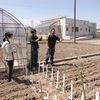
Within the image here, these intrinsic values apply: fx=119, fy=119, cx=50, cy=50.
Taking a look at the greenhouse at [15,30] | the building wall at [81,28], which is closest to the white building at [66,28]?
the building wall at [81,28]

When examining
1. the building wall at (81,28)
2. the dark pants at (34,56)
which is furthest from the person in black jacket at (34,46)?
the building wall at (81,28)

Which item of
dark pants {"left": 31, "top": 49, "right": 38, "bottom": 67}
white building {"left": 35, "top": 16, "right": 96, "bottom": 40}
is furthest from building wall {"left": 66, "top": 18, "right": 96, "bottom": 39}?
dark pants {"left": 31, "top": 49, "right": 38, "bottom": 67}

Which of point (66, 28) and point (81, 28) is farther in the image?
point (81, 28)

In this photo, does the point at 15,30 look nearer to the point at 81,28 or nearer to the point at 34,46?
the point at 34,46

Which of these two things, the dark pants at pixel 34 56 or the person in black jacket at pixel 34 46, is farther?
the dark pants at pixel 34 56

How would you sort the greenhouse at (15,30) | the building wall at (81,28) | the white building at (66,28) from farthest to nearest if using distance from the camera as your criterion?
the building wall at (81,28)
the white building at (66,28)
the greenhouse at (15,30)

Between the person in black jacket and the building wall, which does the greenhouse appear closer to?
the person in black jacket

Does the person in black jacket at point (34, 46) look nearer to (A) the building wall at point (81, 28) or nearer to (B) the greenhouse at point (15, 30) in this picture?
(B) the greenhouse at point (15, 30)

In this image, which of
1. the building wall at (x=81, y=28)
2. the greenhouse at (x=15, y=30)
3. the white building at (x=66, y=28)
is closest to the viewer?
the greenhouse at (x=15, y=30)

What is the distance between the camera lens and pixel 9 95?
3.09 meters

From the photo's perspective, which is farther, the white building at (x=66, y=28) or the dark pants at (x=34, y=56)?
the white building at (x=66, y=28)

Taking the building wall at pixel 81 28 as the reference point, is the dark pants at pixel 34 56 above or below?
below

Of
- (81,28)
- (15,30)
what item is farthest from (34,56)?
(81,28)

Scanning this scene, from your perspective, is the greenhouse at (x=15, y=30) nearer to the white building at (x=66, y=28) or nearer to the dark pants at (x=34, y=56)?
the dark pants at (x=34, y=56)
